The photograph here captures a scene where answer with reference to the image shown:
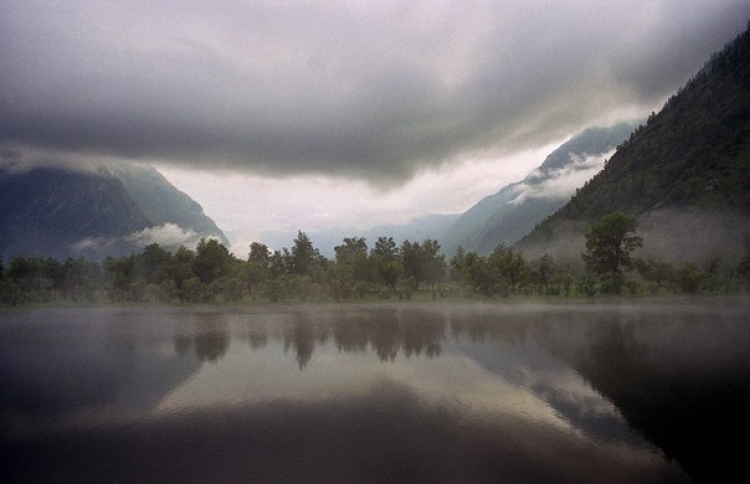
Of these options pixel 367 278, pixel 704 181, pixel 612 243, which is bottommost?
pixel 367 278

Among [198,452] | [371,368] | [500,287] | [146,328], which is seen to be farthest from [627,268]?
[198,452]

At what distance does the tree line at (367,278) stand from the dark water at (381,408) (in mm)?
61051

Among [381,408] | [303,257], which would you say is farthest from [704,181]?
[381,408]

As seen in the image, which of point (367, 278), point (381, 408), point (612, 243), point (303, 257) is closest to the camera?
point (381, 408)

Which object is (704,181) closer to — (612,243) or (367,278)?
(612,243)

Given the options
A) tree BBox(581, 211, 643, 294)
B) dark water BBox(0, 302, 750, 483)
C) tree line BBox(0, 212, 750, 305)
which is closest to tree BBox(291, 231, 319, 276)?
tree line BBox(0, 212, 750, 305)

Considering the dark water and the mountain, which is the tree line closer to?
the mountain

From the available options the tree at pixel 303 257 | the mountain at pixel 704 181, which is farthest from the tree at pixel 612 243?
the tree at pixel 303 257

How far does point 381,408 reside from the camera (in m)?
24.6

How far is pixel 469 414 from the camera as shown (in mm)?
23469

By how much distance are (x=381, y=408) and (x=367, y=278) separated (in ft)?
329

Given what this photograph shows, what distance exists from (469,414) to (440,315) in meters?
49.4

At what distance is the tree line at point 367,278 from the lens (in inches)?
4085

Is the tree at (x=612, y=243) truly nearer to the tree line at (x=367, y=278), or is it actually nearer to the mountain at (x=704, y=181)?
the tree line at (x=367, y=278)
